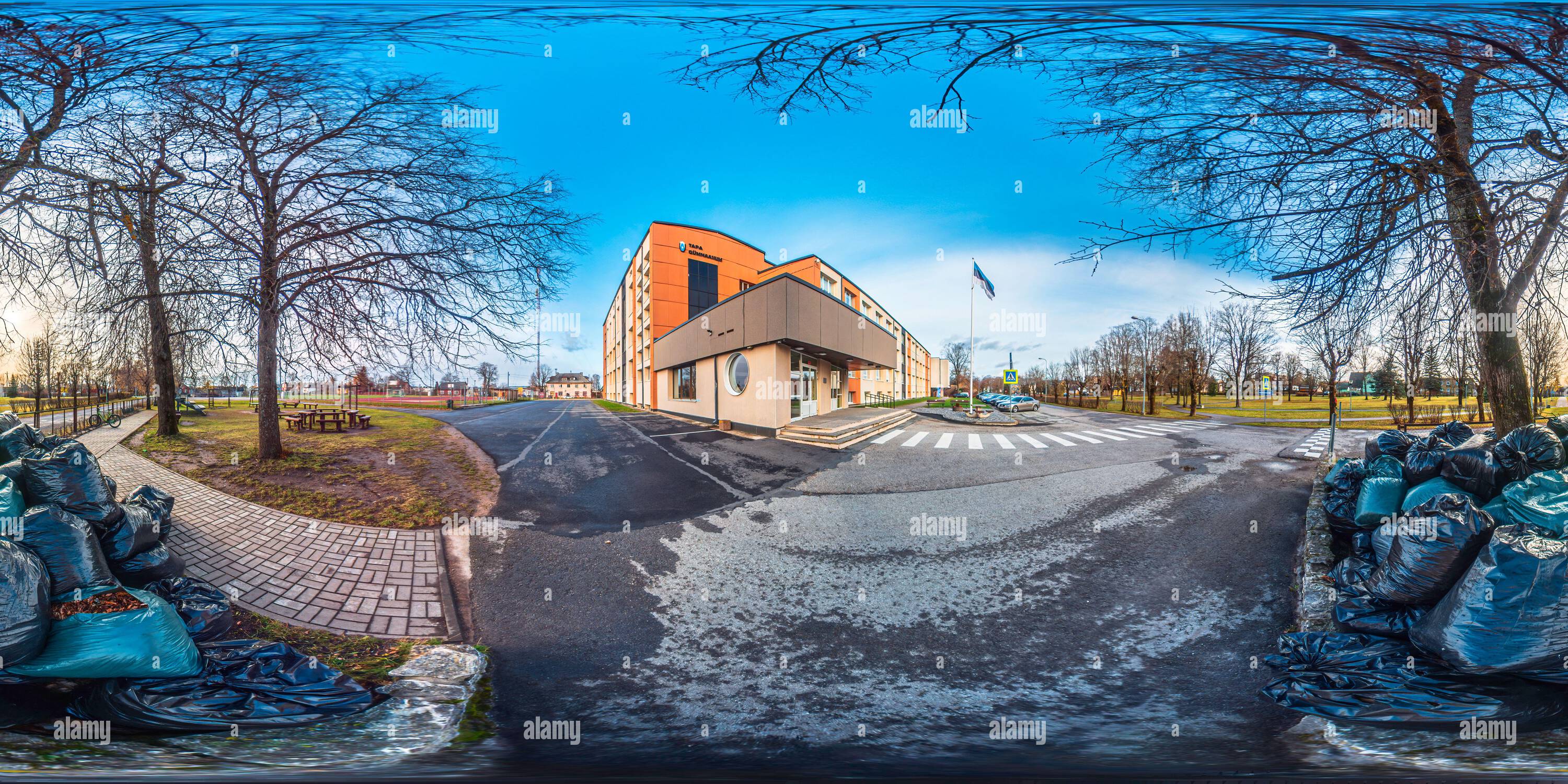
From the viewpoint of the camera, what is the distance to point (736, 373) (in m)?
10.0

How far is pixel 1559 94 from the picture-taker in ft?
9.82

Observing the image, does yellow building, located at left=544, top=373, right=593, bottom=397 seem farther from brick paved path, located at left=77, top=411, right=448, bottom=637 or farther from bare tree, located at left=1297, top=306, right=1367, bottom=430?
bare tree, located at left=1297, top=306, right=1367, bottom=430

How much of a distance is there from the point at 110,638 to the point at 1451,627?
17.8ft

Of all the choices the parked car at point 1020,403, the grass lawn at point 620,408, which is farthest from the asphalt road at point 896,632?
the parked car at point 1020,403

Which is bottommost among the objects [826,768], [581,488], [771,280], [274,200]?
[826,768]

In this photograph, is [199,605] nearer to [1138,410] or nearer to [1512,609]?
[1512,609]

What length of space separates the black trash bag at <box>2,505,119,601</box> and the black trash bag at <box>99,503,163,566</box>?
262 millimetres

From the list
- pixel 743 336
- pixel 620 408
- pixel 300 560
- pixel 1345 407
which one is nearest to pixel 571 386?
pixel 620 408

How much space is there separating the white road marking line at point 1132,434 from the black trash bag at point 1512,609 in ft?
24.1

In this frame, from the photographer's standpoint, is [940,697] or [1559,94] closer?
[940,697]

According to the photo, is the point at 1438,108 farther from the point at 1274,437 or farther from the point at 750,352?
the point at 750,352

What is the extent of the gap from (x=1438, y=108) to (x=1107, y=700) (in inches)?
190

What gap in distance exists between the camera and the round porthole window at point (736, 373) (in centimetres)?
973

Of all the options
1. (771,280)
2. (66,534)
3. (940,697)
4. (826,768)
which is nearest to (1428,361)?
(940,697)
